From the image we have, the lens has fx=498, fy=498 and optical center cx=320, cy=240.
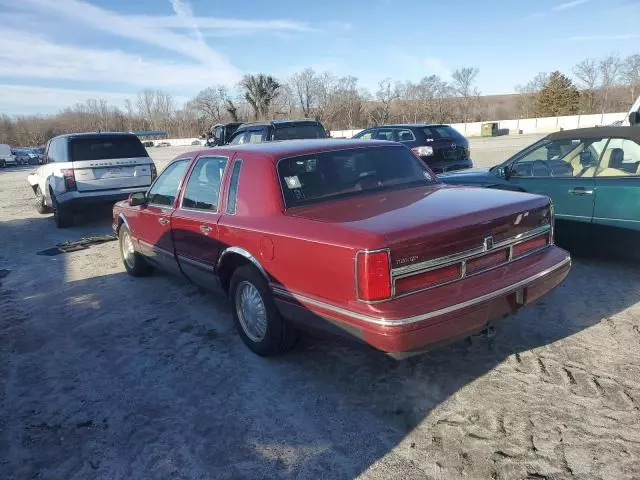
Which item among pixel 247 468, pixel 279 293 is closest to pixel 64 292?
pixel 279 293

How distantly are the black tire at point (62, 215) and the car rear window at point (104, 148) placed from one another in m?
1.08

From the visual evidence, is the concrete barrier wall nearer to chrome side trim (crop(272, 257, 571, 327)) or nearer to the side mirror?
the side mirror

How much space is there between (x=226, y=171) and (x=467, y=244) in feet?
6.97

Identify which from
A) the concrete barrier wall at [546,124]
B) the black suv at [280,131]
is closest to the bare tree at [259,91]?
the concrete barrier wall at [546,124]

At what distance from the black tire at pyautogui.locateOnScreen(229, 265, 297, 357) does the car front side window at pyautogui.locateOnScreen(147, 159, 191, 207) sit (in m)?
1.49

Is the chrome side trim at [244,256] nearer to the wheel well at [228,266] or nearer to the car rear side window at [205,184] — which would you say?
the wheel well at [228,266]

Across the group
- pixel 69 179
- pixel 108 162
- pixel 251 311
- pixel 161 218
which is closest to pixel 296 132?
pixel 108 162

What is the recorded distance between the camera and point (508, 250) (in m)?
3.33

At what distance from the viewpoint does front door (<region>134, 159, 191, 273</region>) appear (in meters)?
5.04

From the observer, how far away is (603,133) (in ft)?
17.9

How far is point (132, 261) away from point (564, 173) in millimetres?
5348

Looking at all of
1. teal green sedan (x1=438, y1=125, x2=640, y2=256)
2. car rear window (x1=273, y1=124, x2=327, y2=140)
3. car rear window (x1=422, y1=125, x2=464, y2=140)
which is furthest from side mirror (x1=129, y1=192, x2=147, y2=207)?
car rear window (x1=422, y1=125, x2=464, y2=140)

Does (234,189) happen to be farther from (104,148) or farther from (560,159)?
(104,148)

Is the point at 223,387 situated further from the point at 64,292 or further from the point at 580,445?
the point at 64,292
